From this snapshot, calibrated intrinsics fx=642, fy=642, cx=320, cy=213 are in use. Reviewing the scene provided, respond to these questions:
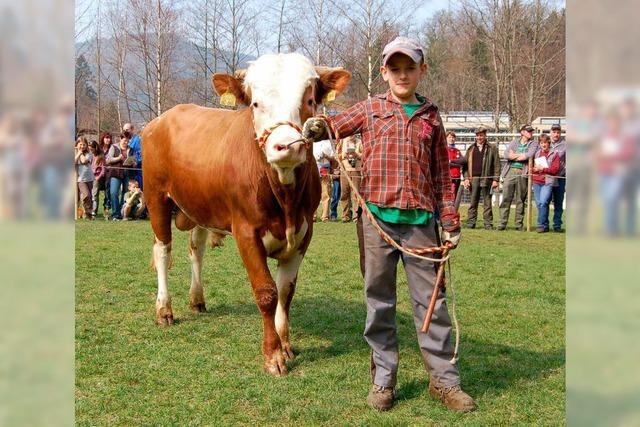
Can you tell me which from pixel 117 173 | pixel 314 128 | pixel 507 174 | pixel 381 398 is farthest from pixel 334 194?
pixel 381 398

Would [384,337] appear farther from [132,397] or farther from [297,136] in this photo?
[132,397]

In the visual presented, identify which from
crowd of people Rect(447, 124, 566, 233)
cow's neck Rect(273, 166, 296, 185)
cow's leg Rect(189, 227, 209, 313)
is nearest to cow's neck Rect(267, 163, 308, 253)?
cow's neck Rect(273, 166, 296, 185)

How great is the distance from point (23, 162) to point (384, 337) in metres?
3.49

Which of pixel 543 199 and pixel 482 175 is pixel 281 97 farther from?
pixel 482 175

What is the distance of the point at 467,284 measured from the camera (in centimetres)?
790

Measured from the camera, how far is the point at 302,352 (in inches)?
204

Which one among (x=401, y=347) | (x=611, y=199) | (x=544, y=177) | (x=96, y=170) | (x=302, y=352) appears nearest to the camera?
(x=611, y=199)

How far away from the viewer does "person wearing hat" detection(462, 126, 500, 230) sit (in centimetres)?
1454

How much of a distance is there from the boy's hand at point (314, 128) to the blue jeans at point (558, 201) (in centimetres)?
1042

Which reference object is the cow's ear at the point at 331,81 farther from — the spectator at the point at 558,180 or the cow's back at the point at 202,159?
the spectator at the point at 558,180

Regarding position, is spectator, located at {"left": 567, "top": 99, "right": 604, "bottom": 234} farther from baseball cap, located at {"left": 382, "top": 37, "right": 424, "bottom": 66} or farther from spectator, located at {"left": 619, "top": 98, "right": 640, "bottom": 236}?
baseball cap, located at {"left": 382, "top": 37, "right": 424, "bottom": 66}

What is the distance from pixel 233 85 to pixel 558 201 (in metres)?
10.4

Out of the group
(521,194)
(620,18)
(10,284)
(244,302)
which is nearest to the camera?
(620,18)

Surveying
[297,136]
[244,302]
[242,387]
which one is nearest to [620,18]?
[297,136]
